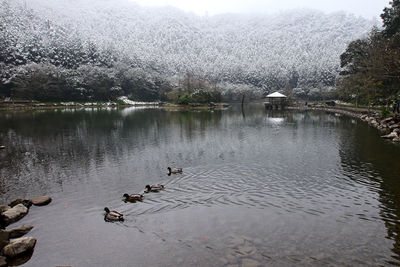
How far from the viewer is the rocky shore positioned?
691cm

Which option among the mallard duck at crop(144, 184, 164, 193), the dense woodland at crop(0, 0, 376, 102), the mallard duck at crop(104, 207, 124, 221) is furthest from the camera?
the dense woodland at crop(0, 0, 376, 102)

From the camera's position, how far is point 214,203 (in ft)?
32.9

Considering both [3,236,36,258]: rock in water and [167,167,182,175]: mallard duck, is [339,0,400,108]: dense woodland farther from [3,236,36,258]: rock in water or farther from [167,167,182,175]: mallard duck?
[3,236,36,258]: rock in water

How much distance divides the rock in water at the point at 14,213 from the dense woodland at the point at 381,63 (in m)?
28.7

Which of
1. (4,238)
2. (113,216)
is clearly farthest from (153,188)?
(4,238)

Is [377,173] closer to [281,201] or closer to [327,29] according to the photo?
[281,201]

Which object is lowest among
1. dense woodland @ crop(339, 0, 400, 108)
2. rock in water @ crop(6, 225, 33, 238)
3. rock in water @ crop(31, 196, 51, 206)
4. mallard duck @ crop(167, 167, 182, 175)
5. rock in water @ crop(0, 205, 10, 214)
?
rock in water @ crop(6, 225, 33, 238)

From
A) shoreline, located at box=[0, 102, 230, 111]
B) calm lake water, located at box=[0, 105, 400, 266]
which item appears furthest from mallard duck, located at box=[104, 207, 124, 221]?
shoreline, located at box=[0, 102, 230, 111]

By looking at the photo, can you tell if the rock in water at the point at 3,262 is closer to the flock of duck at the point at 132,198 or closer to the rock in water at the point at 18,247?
the rock in water at the point at 18,247

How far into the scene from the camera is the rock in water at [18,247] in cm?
691

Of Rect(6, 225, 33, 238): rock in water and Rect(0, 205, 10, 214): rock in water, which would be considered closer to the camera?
Rect(6, 225, 33, 238): rock in water

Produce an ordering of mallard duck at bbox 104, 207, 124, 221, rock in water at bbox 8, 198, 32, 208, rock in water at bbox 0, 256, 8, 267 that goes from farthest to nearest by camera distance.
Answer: rock in water at bbox 8, 198, 32, 208 → mallard duck at bbox 104, 207, 124, 221 → rock in water at bbox 0, 256, 8, 267

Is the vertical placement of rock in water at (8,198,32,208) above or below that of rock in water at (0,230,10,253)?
above

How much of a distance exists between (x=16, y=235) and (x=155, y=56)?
127m
